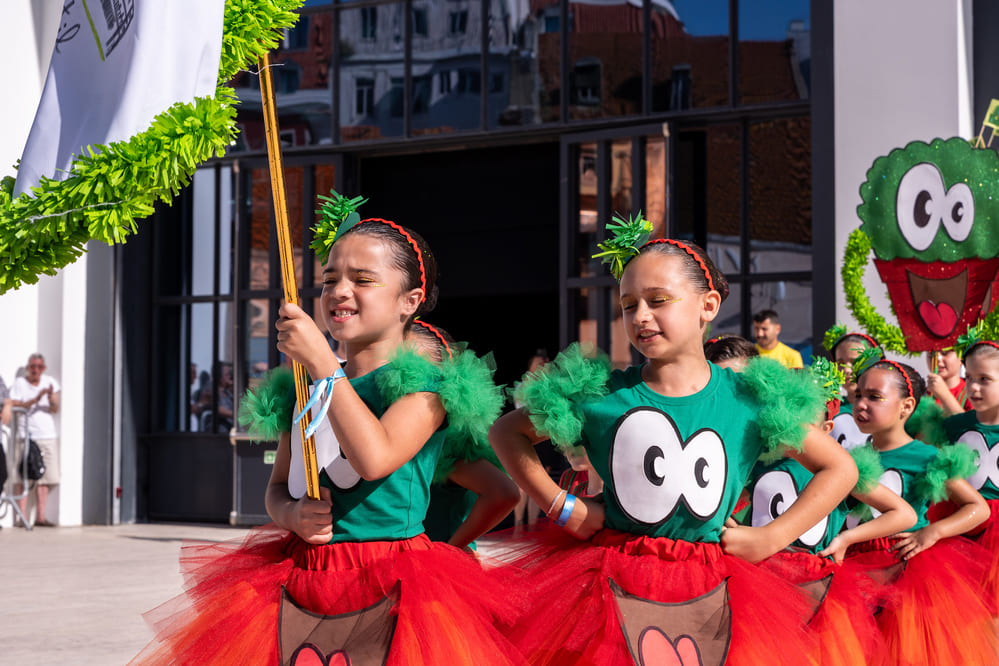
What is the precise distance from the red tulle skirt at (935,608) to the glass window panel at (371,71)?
8193mm

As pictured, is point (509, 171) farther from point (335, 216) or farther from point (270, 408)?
point (270, 408)

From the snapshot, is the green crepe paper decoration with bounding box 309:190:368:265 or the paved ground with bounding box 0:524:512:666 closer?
the green crepe paper decoration with bounding box 309:190:368:265

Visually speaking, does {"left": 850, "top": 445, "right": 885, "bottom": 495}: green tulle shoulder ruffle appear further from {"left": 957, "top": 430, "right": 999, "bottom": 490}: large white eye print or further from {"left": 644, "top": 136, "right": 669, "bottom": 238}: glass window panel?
{"left": 644, "top": 136, "right": 669, "bottom": 238}: glass window panel

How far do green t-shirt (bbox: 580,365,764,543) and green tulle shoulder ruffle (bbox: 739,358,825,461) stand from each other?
0.04m

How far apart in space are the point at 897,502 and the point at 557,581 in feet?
5.14

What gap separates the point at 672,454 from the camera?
9.46 ft

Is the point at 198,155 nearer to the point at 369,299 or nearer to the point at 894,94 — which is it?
the point at 369,299

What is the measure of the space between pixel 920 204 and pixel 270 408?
4879mm

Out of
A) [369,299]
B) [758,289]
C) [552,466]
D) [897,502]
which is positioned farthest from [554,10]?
[369,299]

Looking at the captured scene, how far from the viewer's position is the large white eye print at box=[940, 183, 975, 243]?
21.2 ft

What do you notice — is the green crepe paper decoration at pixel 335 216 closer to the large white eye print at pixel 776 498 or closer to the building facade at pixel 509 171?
the large white eye print at pixel 776 498

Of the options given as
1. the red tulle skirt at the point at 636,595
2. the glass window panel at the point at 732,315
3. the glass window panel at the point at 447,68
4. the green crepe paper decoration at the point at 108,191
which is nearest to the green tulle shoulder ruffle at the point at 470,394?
the red tulle skirt at the point at 636,595

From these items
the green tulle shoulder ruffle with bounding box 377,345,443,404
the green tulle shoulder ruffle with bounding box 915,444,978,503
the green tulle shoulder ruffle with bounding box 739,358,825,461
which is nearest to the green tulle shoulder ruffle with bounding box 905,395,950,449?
the green tulle shoulder ruffle with bounding box 915,444,978,503

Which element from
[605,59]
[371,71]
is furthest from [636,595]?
[371,71]
